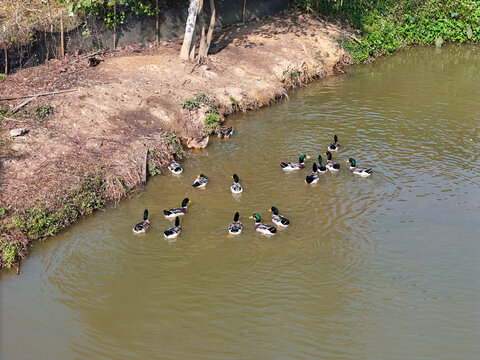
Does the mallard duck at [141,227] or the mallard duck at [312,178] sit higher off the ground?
the mallard duck at [312,178]

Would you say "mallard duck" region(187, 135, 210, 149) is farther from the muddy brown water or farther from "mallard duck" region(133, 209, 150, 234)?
"mallard duck" region(133, 209, 150, 234)

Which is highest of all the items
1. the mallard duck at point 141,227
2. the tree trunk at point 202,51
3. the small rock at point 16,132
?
the tree trunk at point 202,51

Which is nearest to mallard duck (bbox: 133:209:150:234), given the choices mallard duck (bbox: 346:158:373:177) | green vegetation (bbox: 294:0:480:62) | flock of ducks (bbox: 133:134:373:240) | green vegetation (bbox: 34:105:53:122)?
flock of ducks (bbox: 133:134:373:240)

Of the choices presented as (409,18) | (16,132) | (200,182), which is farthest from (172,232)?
(409,18)

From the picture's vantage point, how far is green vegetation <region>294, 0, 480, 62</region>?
31594 mm

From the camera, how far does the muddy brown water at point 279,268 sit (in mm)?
11430

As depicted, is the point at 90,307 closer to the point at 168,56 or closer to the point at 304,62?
the point at 168,56

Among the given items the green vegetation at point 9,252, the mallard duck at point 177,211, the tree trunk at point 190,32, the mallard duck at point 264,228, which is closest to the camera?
the green vegetation at point 9,252

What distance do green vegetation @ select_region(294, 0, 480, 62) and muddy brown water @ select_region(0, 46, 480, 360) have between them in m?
12.9

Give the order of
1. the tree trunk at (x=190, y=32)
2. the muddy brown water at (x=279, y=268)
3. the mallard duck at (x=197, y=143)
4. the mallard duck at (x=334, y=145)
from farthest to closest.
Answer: the tree trunk at (x=190, y=32) < the mallard duck at (x=197, y=143) < the mallard duck at (x=334, y=145) < the muddy brown water at (x=279, y=268)

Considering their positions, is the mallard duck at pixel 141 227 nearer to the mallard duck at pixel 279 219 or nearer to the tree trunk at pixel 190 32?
the mallard duck at pixel 279 219

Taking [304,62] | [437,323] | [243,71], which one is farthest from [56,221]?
[304,62]

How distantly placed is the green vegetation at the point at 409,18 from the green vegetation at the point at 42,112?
18048mm

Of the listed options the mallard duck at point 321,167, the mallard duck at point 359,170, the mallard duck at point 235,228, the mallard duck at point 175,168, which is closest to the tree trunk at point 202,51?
the mallard duck at point 175,168
